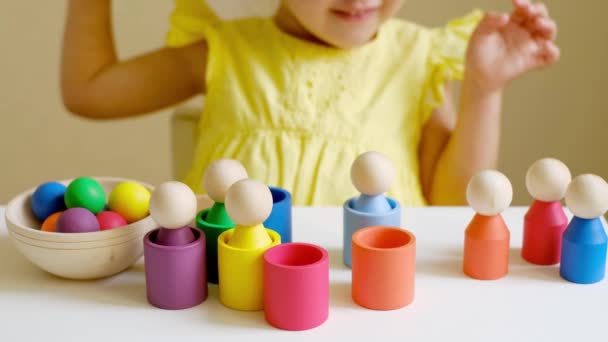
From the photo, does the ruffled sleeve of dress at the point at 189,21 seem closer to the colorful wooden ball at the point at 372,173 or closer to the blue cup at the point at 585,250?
the colorful wooden ball at the point at 372,173

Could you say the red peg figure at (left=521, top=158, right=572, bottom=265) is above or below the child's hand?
below

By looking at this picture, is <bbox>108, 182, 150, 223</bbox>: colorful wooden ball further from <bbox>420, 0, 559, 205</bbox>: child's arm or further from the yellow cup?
<bbox>420, 0, 559, 205</bbox>: child's arm

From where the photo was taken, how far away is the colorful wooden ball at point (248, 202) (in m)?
0.51

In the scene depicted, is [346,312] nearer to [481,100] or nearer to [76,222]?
[76,222]

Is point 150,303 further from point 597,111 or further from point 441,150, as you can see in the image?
point 597,111

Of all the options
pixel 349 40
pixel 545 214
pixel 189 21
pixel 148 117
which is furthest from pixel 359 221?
pixel 148 117

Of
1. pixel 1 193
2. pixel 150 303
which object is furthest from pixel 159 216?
pixel 1 193

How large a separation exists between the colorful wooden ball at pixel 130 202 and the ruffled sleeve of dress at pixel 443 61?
52cm

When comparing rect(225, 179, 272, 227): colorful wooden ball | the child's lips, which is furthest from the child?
rect(225, 179, 272, 227): colorful wooden ball

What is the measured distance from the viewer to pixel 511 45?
3.13 ft

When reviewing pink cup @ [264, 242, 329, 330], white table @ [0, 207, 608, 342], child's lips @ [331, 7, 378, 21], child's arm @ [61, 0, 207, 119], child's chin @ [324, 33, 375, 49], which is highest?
child's lips @ [331, 7, 378, 21]

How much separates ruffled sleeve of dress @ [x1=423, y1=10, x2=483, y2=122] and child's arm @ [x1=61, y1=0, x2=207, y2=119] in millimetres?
320

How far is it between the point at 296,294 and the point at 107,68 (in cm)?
68

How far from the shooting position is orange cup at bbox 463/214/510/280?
58cm
